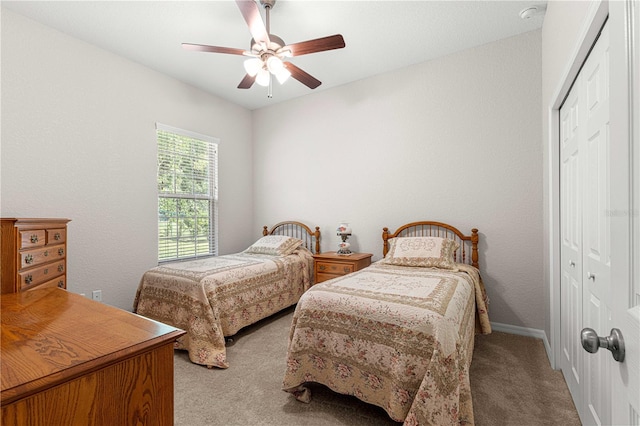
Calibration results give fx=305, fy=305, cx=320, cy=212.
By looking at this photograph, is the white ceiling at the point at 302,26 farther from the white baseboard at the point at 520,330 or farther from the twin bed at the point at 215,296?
the white baseboard at the point at 520,330

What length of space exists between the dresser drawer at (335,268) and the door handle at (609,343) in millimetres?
2686

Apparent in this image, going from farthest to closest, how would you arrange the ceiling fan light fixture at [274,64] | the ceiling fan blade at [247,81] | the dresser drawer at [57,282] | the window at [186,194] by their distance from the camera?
the window at [186,194]
the ceiling fan blade at [247,81]
the ceiling fan light fixture at [274,64]
the dresser drawer at [57,282]

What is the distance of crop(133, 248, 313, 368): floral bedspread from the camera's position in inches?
96.3

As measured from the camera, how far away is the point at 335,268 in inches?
135

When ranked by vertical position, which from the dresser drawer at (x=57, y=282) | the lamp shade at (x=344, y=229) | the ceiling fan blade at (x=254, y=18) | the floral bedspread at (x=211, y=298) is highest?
the ceiling fan blade at (x=254, y=18)

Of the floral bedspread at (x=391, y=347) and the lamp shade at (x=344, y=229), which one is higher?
the lamp shade at (x=344, y=229)

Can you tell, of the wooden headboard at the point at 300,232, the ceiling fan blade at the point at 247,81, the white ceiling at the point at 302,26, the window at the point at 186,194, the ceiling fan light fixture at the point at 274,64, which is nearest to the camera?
the ceiling fan light fixture at the point at 274,64

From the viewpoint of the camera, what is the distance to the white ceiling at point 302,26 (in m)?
2.50

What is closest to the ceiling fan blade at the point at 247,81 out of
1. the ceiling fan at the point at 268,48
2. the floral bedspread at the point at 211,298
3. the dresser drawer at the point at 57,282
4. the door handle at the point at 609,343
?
the ceiling fan at the point at 268,48

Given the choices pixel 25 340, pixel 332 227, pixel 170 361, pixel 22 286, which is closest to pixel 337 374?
pixel 170 361

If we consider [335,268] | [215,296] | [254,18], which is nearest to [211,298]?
[215,296]

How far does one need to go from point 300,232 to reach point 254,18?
2771mm

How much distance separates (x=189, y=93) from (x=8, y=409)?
12.8 ft

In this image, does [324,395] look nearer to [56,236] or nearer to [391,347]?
[391,347]
